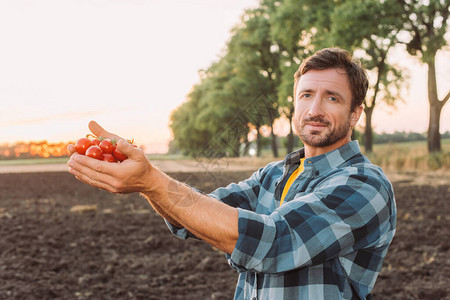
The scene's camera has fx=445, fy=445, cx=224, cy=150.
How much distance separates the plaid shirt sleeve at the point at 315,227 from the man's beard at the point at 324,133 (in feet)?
1.12

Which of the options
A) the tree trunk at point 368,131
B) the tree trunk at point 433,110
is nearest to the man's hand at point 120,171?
the tree trunk at point 433,110

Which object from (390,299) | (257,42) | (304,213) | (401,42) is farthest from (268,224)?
(257,42)

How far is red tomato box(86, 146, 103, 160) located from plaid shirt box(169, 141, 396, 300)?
1.77ft

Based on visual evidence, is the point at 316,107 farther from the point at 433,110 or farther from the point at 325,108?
the point at 433,110

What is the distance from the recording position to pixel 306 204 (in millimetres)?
1724

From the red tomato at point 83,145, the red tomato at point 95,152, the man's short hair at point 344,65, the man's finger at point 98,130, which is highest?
the man's short hair at point 344,65

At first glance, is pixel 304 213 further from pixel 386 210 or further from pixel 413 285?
pixel 413 285

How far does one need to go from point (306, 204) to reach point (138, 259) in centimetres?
621

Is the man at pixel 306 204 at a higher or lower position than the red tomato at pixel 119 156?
lower

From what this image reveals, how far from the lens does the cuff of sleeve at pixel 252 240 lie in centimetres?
160

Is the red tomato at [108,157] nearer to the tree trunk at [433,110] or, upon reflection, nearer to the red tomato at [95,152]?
the red tomato at [95,152]

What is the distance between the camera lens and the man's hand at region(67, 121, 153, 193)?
1.55 meters

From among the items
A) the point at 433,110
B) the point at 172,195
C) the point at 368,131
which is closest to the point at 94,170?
the point at 172,195

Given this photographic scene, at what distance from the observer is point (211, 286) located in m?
6.25
